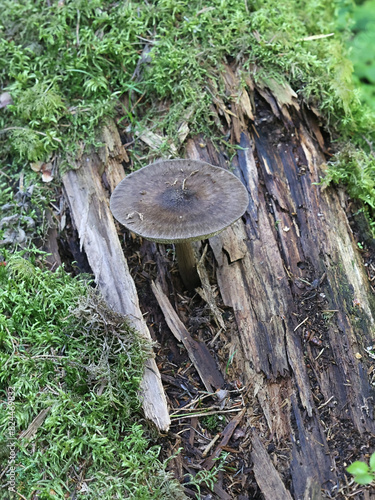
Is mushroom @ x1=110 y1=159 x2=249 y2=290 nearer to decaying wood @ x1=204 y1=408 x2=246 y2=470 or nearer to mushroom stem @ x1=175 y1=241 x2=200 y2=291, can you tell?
mushroom stem @ x1=175 y1=241 x2=200 y2=291

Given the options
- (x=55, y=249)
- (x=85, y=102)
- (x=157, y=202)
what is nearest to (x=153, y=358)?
(x=157, y=202)

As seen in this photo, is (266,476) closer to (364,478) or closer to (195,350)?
(364,478)

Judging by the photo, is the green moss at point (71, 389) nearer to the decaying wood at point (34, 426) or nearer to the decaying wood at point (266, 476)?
the decaying wood at point (34, 426)

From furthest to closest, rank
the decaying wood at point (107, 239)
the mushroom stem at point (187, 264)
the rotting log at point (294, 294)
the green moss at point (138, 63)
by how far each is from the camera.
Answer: the green moss at point (138, 63) → the mushroom stem at point (187, 264) → the decaying wood at point (107, 239) → the rotting log at point (294, 294)

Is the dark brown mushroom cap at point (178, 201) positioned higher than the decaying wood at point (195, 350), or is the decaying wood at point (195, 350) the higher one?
the dark brown mushroom cap at point (178, 201)

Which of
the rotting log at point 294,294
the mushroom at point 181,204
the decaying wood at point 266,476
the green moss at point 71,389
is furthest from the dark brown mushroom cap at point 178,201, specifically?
the decaying wood at point 266,476

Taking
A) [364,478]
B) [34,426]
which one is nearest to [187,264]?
[34,426]
